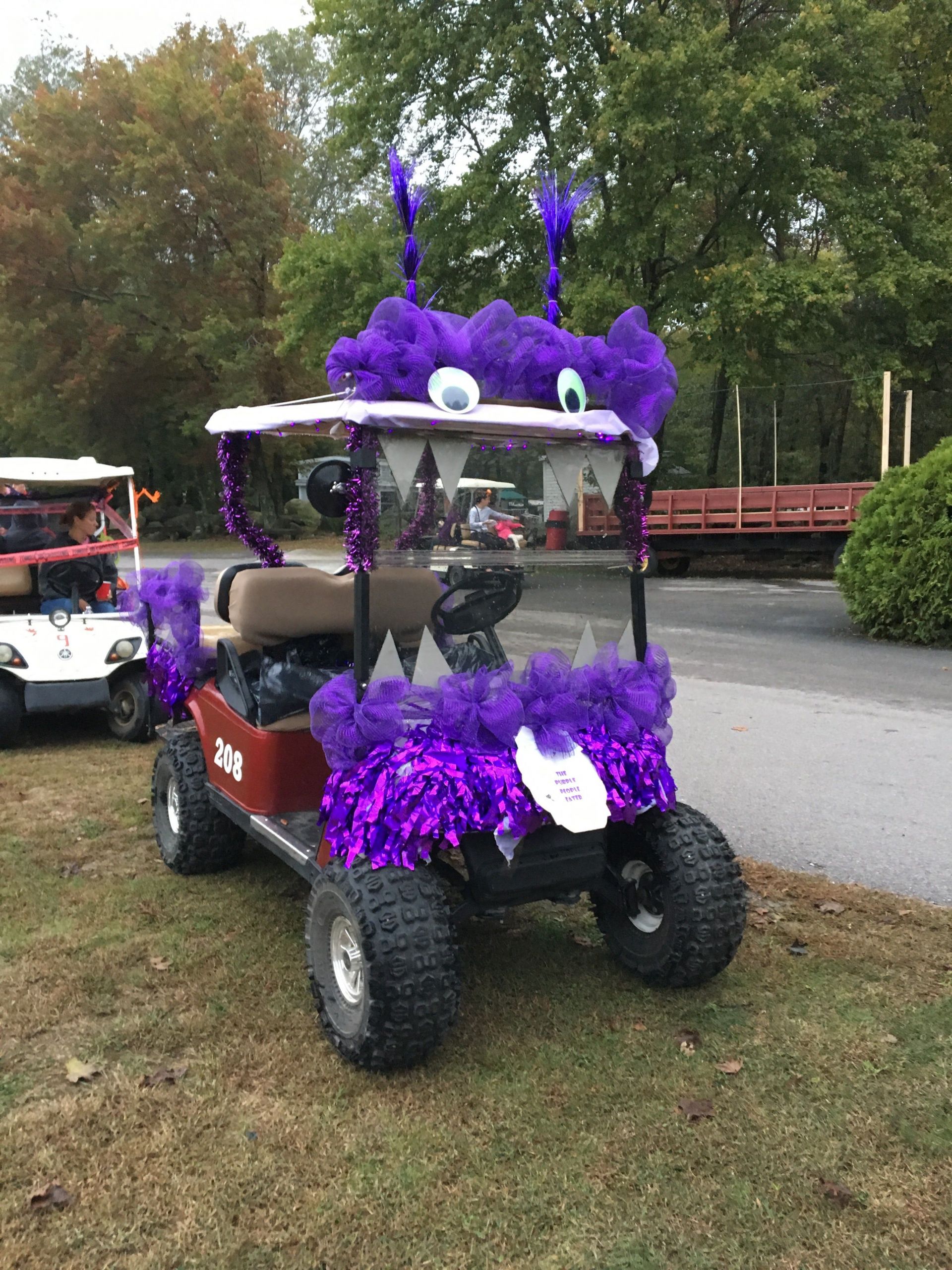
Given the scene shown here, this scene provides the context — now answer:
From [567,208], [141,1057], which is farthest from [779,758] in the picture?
[141,1057]

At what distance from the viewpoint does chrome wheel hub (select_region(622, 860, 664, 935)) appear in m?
3.33

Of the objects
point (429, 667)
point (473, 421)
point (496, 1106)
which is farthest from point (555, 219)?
point (496, 1106)

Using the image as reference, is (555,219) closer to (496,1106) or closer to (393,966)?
(393,966)

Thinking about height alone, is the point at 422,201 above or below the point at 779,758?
above

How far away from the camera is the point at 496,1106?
8.93 ft

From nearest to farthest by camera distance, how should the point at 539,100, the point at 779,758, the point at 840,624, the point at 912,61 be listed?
the point at 779,758 < the point at 840,624 < the point at 539,100 < the point at 912,61

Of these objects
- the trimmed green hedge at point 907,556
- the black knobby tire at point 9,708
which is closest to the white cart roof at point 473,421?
the black knobby tire at point 9,708

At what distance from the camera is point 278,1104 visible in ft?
8.98

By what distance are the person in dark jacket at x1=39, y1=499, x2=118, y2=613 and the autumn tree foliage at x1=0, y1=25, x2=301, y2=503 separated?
23.1 m

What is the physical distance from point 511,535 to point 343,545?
0.53m

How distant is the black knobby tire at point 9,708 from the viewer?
21.3ft

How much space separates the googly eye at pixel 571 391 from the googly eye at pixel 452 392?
13.4 inches

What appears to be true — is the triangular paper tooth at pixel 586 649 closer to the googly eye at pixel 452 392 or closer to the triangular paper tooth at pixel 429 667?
the triangular paper tooth at pixel 429 667

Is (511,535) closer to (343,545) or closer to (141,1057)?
(343,545)
